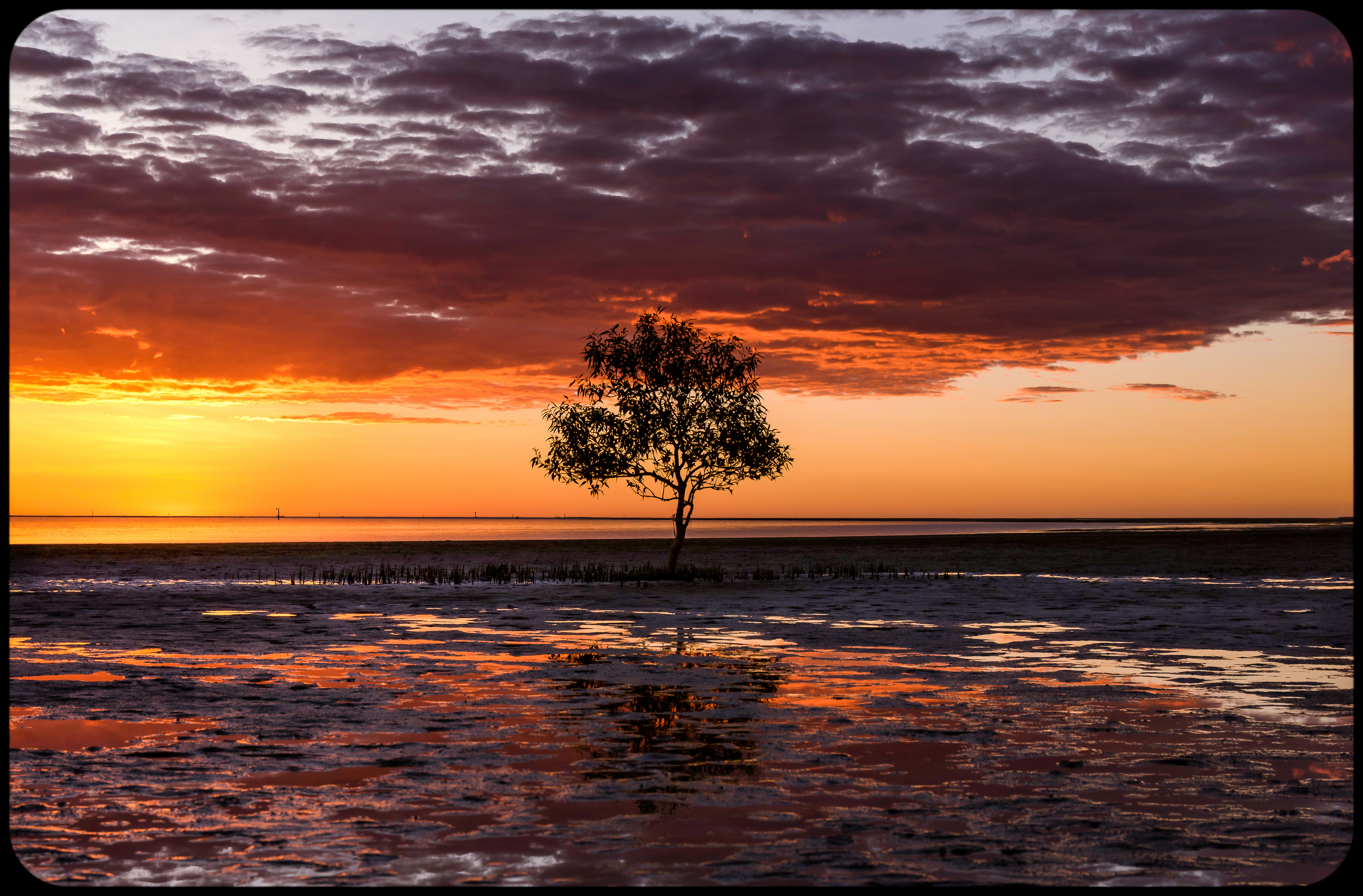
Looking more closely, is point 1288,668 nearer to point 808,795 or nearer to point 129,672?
point 808,795

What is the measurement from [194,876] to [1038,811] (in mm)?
Answer: 7229

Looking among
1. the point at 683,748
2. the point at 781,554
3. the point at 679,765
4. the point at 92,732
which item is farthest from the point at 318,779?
the point at 781,554

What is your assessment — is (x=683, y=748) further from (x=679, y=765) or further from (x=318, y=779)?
(x=318, y=779)

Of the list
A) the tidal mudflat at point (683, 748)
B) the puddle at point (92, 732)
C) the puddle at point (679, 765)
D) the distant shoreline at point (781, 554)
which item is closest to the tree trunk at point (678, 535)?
the distant shoreline at point (781, 554)

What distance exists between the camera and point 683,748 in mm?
12414

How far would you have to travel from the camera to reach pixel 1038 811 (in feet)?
32.0

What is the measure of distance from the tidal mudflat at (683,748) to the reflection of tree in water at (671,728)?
0.07m

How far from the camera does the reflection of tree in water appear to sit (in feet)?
37.2

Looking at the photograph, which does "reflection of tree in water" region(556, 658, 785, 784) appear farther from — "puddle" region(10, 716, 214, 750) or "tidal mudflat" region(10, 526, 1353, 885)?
"puddle" region(10, 716, 214, 750)

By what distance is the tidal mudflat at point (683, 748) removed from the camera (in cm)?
849

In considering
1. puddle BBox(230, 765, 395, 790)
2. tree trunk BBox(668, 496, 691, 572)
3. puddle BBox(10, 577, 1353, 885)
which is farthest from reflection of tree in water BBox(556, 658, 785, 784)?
tree trunk BBox(668, 496, 691, 572)

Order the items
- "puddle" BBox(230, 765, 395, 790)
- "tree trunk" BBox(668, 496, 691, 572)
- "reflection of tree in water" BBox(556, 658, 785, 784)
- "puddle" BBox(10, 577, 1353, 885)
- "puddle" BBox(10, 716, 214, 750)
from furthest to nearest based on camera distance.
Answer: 1. "tree trunk" BBox(668, 496, 691, 572)
2. "puddle" BBox(10, 716, 214, 750)
3. "reflection of tree in water" BBox(556, 658, 785, 784)
4. "puddle" BBox(230, 765, 395, 790)
5. "puddle" BBox(10, 577, 1353, 885)

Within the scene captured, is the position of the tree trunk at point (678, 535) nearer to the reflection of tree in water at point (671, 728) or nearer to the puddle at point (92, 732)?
the reflection of tree in water at point (671, 728)

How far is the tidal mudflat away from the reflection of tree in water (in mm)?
72
